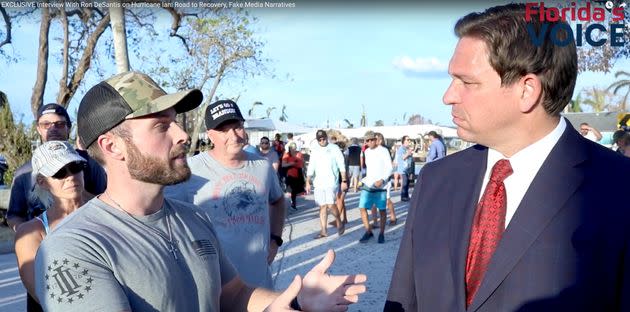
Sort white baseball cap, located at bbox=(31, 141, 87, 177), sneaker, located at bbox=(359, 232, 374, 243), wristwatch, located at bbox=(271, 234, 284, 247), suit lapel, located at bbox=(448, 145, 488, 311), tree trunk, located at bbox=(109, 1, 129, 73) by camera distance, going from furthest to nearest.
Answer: sneaker, located at bbox=(359, 232, 374, 243)
tree trunk, located at bbox=(109, 1, 129, 73)
wristwatch, located at bbox=(271, 234, 284, 247)
white baseball cap, located at bbox=(31, 141, 87, 177)
suit lapel, located at bbox=(448, 145, 488, 311)

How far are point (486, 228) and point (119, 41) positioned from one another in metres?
7.64

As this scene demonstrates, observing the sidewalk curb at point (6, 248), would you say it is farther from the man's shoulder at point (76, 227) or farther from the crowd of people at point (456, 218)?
the man's shoulder at point (76, 227)

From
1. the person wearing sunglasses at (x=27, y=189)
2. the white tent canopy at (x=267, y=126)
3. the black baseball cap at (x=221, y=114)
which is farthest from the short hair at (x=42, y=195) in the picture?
the white tent canopy at (x=267, y=126)

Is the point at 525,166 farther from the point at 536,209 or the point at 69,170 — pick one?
the point at 69,170

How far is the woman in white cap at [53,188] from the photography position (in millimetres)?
3102

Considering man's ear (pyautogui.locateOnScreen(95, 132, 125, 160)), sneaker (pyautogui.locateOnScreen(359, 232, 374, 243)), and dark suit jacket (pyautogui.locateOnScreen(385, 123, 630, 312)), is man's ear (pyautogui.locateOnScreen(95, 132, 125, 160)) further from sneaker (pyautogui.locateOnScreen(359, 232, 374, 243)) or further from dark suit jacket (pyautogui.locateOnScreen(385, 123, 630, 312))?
sneaker (pyautogui.locateOnScreen(359, 232, 374, 243))

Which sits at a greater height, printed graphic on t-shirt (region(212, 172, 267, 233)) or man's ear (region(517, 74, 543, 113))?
man's ear (region(517, 74, 543, 113))

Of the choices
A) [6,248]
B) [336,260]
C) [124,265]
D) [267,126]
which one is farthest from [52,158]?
[267,126]

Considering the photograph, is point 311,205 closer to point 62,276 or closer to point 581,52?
point 581,52

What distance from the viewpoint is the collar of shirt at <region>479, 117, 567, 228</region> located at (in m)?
1.90

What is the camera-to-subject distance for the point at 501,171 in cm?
196

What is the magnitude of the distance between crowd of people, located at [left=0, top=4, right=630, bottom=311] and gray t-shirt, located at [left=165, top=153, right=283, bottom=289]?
152 cm

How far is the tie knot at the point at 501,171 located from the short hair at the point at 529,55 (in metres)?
0.23

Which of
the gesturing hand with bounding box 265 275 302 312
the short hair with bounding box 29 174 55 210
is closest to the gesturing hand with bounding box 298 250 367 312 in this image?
the gesturing hand with bounding box 265 275 302 312
